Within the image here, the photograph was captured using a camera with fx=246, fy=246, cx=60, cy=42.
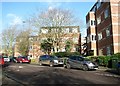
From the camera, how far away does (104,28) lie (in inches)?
1550

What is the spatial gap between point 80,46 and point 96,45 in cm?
2829

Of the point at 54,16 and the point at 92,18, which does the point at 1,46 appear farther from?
the point at 92,18

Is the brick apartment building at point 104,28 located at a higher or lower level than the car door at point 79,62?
higher

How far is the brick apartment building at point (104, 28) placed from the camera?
34969 millimetres

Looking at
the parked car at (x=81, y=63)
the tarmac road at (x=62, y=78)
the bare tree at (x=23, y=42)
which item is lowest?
the tarmac road at (x=62, y=78)

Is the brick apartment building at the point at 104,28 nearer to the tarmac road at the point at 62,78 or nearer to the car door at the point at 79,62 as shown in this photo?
the car door at the point at 79,62

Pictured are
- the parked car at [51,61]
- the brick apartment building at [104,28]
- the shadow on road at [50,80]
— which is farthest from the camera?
the brick apartment building at [104,28]

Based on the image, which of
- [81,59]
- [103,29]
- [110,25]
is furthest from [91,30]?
[81,59]

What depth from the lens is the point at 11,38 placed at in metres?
71.1

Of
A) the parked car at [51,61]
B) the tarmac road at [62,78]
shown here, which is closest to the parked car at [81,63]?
the tarmac road at [62,78]

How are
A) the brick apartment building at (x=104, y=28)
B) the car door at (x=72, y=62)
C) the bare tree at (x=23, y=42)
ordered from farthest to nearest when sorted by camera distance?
the bare tree at (x=23, y=42)
the brick apartment building at (x=104, y=28)
the car door at (x=72, y=62)

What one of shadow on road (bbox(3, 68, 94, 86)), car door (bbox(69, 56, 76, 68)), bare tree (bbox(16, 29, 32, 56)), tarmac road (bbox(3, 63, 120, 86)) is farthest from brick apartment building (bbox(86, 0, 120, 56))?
bare tree (bbox(16, 29, 32, 56))

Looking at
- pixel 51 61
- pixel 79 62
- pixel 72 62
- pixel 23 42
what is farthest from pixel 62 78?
pixel 23 42

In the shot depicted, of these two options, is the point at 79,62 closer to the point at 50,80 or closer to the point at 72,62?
the point at 72,62
